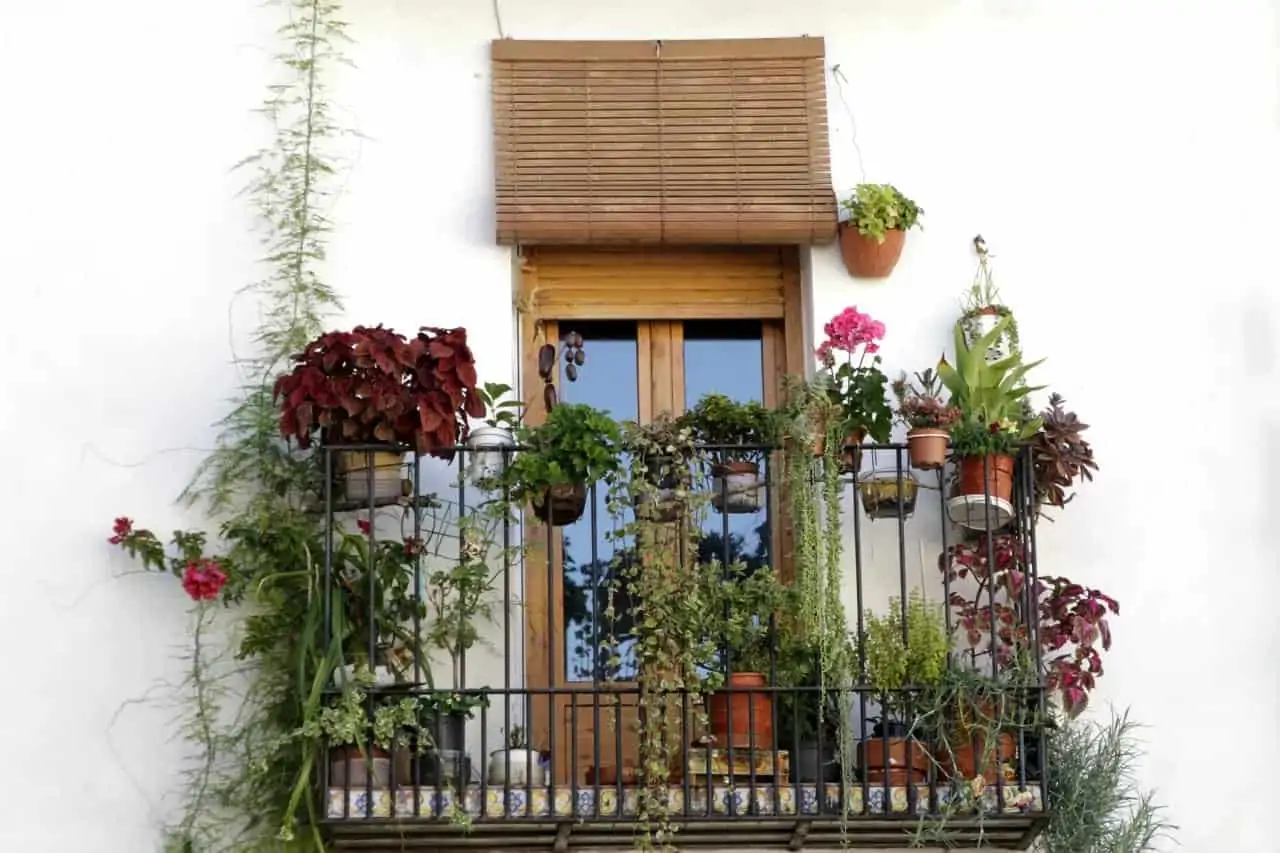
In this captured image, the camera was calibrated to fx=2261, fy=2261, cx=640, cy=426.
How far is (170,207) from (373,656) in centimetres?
184

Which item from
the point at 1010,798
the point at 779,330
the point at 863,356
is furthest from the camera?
the point at 779,330

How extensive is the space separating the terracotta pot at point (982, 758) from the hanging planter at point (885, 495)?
783mm

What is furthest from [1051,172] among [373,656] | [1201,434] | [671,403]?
[373,656]

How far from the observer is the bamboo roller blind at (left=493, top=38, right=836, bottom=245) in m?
7.81

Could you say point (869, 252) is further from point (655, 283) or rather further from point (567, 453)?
point (567, 453)

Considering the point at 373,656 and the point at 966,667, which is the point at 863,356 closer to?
the point at 966,667

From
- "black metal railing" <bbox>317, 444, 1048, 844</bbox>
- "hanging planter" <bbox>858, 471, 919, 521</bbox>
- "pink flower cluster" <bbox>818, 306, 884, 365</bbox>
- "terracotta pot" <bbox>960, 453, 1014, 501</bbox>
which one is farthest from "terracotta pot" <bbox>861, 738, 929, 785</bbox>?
"pink flower cluster" <bbox>818, 306, 884, 365</bbox>

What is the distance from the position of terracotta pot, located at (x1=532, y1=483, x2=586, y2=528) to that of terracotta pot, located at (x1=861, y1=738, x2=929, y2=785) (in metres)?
1.18

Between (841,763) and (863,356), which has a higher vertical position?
(863,356)

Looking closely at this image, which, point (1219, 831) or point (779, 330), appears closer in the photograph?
point (1219, 831)

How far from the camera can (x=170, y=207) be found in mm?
7793

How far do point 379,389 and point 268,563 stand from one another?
703 mm

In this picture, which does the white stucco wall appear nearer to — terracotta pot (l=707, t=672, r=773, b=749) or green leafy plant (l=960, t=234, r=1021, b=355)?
green leafy plant (l=960, t=234, r=1021, b=355)

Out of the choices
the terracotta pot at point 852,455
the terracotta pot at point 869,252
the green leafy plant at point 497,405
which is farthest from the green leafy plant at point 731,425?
the terracotta pot at point 869,252
